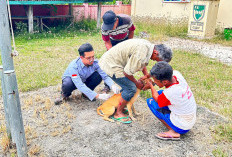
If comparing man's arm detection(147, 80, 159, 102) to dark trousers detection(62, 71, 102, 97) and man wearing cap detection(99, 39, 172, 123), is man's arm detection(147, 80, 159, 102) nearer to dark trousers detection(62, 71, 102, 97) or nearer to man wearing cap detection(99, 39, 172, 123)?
man wearing cap detection(99, 39, 172, 123)

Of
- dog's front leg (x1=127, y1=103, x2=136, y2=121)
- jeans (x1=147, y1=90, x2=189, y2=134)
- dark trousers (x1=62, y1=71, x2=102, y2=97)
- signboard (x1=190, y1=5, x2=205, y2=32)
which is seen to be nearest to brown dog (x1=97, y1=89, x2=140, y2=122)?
dog's front leg (x1=127, y1=103, x2=136, y2=121)

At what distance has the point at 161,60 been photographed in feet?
9.64

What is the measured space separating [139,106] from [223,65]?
3.46 metres

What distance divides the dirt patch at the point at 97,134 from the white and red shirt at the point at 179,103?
0.91 feet

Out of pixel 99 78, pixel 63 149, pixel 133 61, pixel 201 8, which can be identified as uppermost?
pixel 201 8

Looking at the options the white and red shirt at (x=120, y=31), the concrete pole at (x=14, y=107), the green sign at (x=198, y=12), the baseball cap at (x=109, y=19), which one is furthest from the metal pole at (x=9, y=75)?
the green sign at (x=198, y=12)

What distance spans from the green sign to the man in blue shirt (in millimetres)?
7471

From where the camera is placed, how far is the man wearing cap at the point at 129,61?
2889 mm

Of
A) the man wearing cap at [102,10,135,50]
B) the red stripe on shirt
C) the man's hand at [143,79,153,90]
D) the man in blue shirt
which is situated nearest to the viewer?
the red stripe on shirt

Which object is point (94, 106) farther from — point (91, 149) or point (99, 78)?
point (91, 149)

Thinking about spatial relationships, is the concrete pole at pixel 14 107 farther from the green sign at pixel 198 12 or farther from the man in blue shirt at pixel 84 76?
the green sign at pixel 198 12

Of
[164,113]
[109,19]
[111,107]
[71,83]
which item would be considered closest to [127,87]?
[111,107]

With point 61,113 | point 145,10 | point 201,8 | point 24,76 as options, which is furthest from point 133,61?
point 145,10

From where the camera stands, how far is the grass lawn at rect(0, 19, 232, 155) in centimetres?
427
